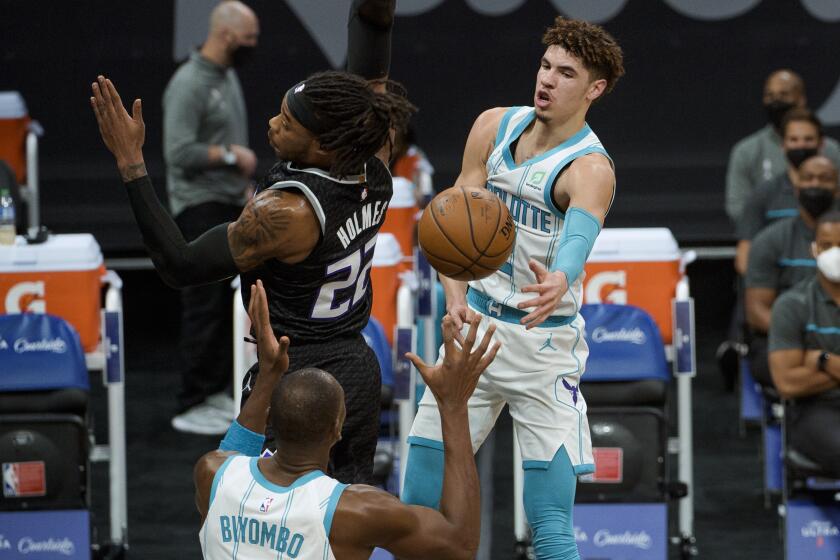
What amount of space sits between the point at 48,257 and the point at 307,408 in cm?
281

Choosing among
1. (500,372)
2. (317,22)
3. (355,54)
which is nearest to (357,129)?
(355,54)

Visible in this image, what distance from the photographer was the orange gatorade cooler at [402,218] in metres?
7.24

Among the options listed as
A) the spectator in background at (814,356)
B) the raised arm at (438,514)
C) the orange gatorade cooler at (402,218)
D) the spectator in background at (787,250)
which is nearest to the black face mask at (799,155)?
the spectator in background at (787,250)

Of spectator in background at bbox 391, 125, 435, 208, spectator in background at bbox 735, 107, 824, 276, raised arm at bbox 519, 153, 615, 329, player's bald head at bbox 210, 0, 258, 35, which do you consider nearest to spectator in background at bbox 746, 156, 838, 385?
spectator in background at bbox 735, 107, 824, 276

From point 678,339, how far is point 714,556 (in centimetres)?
99

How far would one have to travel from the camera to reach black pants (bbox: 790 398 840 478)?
5.93m

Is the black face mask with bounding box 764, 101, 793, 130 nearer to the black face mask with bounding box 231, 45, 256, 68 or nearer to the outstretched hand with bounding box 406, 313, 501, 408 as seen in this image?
the black face mask with bounding box 231, 45, 256, 68

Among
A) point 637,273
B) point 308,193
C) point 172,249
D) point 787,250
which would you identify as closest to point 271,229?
point 308,193

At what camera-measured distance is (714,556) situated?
20.7 ft

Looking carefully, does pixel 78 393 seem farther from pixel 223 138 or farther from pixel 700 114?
pixel 700 114

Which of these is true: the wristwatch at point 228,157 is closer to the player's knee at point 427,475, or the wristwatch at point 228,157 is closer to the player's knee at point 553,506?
the player's knee at point 427,475

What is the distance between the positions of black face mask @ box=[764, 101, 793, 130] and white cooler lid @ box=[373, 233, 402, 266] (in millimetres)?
3283

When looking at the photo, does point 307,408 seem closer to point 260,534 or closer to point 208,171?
point 260,534

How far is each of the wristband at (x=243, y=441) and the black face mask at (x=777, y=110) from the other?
220 inches
